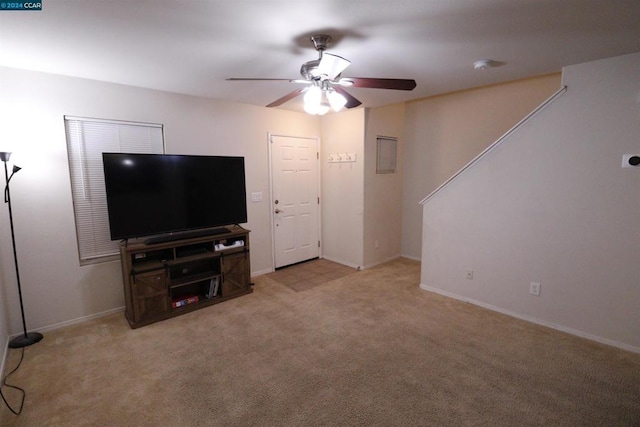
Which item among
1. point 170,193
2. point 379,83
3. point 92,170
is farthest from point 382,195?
point 92,170

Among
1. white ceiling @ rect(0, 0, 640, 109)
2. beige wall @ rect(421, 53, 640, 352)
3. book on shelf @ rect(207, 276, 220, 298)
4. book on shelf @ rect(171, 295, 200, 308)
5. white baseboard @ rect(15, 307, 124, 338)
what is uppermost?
white ceiling @ rect(0, 0, 640, 109)

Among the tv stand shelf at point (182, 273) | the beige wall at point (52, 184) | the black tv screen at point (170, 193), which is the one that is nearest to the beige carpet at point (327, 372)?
the tv stand shelf at point (182, 273)

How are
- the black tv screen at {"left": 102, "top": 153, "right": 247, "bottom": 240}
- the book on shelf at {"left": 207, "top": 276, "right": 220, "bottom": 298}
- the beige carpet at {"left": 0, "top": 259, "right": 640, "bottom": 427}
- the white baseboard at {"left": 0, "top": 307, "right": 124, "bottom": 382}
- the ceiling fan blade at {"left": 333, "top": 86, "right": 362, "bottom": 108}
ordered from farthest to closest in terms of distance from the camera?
the book on shelf at {"left": 207, "top": 276, "right": 220, "bottom": 298}
the black tv screen at {"left": 102, "top": 153, "right": 247, "bottom": 240}
the white baseboard at {"left": 0, "top": 307, "right": 124, "bottom": 382}
the ceiling fan blade at {"left": 333, "top": 86, "right": 362, "bottom": 108}
the beige carpet at {"left": 0, "top": 259, "right": 640, "bottom": 427}

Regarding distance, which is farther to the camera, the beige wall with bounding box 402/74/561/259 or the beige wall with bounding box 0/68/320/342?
the beige wall with bounding box 402/74/561/259

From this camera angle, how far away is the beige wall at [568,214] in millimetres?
2529

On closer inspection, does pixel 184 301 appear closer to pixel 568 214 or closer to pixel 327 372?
pixel 327 372

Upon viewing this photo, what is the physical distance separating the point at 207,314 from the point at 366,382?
6.31 ft

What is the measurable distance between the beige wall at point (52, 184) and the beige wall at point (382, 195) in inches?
100

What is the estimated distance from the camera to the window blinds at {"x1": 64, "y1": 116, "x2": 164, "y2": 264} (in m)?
3.01

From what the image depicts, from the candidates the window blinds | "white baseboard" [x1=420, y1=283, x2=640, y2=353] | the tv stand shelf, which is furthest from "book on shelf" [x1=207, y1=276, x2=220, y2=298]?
"white baseboard" [x1=420, y1=283, x2=640, y2=353]

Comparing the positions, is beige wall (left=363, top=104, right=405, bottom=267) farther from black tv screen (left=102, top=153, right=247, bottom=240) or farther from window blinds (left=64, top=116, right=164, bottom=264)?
window blinds (left=64, top=116, right=164, bottom=264)

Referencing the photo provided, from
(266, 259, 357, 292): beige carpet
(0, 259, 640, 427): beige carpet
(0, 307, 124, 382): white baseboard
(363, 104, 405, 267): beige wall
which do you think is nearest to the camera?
(0, 259, 640, 427): beige carpet

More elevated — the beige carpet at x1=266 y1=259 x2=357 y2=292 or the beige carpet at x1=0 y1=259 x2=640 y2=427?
the beige carpet at x1=266 y1=259 x2=357 y2=292

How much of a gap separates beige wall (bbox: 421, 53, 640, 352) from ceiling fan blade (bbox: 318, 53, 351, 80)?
216 centimetres
